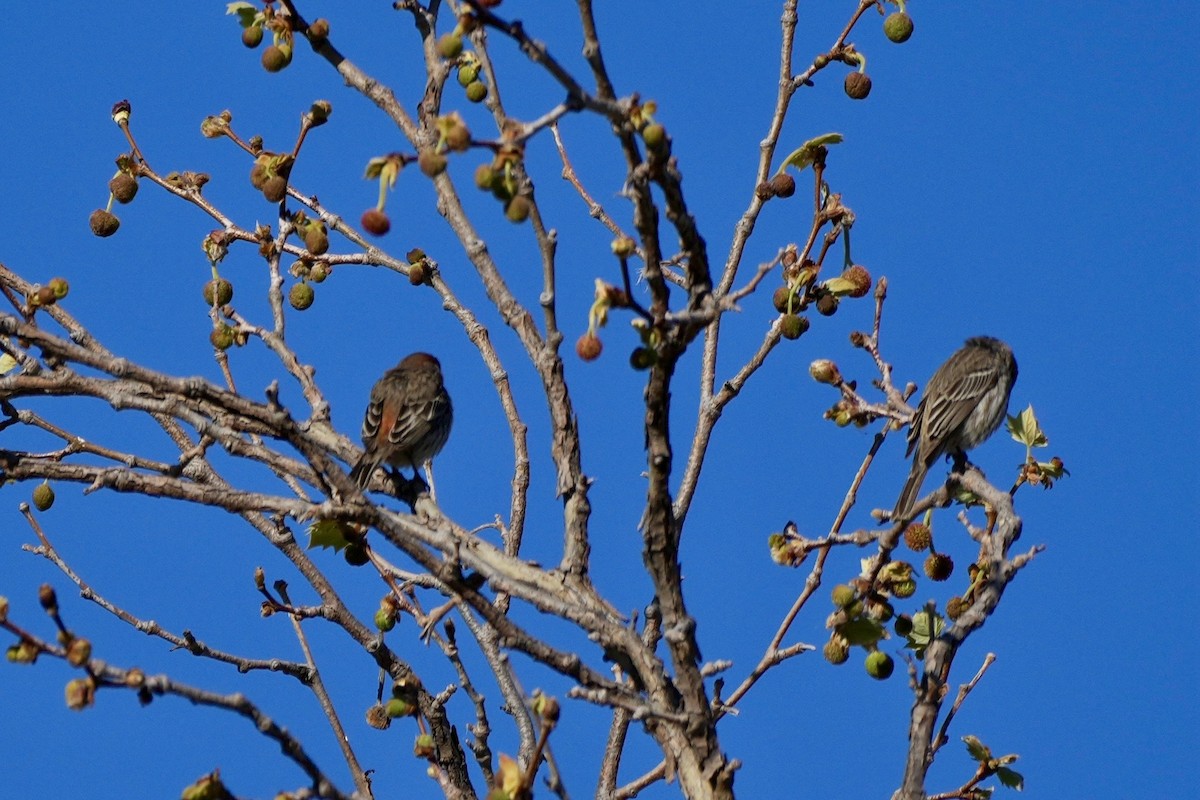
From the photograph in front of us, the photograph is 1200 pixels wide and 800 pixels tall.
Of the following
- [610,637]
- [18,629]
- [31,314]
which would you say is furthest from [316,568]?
[18,629]

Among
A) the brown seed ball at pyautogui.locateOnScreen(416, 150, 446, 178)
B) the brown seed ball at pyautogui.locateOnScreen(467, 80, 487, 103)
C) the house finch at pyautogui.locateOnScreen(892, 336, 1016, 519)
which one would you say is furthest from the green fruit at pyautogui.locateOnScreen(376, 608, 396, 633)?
the house finch at pyautogui.locateOnScreen(892, 336, 1016, 519)

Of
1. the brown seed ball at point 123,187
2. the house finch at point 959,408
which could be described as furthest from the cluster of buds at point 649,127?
the house finch at point 959,408

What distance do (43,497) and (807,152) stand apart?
13.4 feet

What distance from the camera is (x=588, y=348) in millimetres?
4188

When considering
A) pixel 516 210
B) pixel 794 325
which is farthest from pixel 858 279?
pixel 516 210

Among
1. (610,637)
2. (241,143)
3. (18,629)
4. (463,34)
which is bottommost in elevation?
(18,629)

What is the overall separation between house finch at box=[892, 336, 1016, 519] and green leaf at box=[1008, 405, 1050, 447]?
12.5 feet

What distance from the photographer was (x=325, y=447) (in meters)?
6.05

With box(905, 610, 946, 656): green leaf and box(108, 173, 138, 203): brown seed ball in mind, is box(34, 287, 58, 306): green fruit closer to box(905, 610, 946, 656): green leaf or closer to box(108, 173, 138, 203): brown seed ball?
box(108, 173, 138, 203): brown seed ball

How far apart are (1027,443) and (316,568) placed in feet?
11.3

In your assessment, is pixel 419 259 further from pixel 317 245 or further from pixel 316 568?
pixel 316 568

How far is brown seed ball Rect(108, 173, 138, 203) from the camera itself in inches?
267

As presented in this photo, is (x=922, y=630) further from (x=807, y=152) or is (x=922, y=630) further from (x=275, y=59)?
(x=275, y=59)

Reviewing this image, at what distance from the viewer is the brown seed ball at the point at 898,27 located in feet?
23.1
